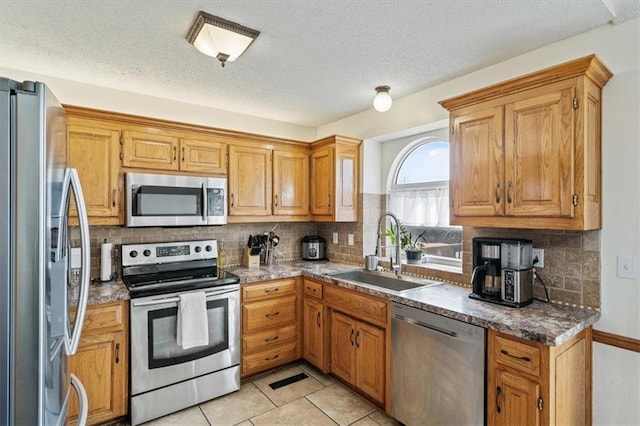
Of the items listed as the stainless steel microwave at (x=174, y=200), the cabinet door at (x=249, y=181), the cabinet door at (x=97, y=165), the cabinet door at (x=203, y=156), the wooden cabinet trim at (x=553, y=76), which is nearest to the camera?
the wooden cabinet trim at (x=553, y=76)

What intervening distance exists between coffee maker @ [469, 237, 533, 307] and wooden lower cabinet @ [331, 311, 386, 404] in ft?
2.51

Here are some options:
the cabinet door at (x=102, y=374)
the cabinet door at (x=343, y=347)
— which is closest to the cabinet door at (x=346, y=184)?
the cabinet door at (x=343, y=347)

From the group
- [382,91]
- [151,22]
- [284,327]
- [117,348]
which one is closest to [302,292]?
[284,327]

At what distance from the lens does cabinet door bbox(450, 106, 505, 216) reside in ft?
6.76

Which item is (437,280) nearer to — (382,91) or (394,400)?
(394,400)

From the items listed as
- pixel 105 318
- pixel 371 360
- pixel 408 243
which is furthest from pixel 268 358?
pixel 408 243

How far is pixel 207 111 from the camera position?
10.9ft

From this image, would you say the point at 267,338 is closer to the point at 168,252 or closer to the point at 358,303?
the point at 358,303

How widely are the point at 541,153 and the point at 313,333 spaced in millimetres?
2260

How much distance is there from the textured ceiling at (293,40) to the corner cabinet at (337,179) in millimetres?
621

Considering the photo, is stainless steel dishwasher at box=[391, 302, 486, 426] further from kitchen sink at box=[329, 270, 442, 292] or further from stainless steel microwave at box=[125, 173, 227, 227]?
stainless steel microwave at box=[125, 173, 227, 227]

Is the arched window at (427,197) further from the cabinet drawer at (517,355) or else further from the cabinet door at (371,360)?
the cabinet drawer at (517,355)

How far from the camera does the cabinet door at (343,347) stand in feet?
8.82

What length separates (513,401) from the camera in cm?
170
